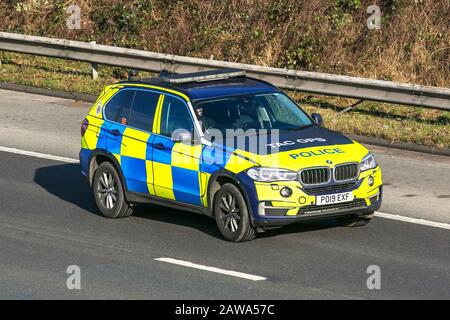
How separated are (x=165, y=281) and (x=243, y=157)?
186 centimetres

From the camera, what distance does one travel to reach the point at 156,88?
1372 centimetres

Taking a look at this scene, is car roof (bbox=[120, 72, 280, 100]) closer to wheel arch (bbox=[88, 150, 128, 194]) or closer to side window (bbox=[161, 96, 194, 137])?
side window (bbox=[161, 96, 194, 137])

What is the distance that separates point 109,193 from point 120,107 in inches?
41.7

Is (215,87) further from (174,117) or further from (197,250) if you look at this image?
(197,250)

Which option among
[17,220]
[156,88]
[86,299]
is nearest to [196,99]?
[156,88]

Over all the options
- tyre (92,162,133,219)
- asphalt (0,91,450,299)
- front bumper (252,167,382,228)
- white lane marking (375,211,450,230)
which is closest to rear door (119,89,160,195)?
tyre (92,162,133,219)

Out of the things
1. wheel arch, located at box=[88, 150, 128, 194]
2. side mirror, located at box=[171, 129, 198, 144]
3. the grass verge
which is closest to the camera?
side mirror, located at box=[171, 129, 198, 144]

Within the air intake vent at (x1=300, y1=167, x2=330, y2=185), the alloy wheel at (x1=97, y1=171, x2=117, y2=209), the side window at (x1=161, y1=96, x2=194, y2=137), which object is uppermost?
the side window at (x1=161, y1=96, x2=194, y2=137)

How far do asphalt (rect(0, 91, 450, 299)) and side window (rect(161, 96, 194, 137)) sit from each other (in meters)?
1.16

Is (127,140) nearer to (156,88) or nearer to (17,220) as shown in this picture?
(156,88)

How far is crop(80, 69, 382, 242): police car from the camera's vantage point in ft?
40.0

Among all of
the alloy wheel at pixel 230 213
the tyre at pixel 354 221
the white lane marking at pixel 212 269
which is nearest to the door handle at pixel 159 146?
the alloy wheel at pixel 230 213

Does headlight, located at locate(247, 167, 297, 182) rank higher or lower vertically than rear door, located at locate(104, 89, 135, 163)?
lower

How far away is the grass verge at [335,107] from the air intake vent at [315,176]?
576 centimetres
